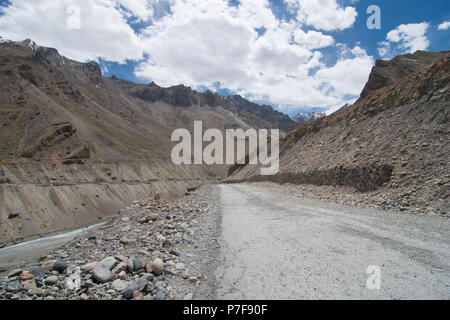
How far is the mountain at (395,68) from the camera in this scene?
36219 mm

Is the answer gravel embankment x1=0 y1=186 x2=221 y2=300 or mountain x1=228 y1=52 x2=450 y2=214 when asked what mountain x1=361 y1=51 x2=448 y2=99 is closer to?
mountain x1=228 y1=52 x2=450 y2=214

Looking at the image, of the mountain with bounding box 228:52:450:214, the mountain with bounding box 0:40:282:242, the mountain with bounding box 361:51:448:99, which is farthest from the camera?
the mountain with bounding box 0:40:282:242

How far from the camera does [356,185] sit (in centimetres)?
1337

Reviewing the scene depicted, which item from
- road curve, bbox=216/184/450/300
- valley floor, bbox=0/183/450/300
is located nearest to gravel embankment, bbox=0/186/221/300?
valley floor, bbox=0/183/450/300

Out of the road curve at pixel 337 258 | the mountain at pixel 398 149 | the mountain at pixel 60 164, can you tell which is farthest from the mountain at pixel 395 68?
the mountain at pixel 60 164

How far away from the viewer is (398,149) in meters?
12.3

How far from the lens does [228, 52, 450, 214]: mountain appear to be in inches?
371

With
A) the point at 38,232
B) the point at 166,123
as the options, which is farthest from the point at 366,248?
the point at 166,123

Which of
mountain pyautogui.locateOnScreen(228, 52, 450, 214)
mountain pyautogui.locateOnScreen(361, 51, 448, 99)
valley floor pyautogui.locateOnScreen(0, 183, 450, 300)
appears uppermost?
mountain pyautogui.locateOnScreen(361, 51, 448, 99)

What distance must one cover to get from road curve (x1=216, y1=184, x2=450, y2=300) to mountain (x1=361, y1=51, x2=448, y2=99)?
37.6 meters

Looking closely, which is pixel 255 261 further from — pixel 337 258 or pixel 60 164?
pixel 60 164

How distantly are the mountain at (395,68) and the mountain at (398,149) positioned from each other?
20.2 metres

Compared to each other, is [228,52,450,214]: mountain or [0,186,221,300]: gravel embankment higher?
[228,52,450,214]: mountain

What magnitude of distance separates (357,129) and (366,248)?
664 inches
